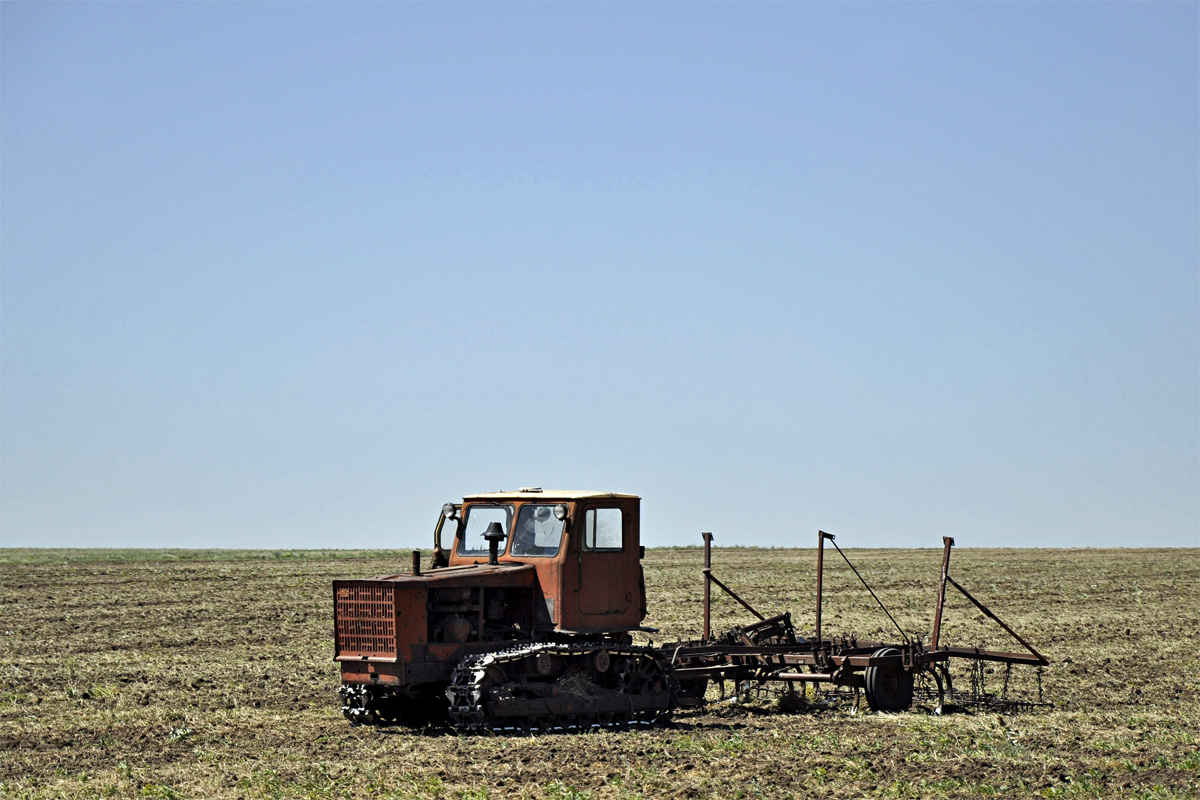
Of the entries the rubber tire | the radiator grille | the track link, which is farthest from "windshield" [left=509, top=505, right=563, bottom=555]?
the rubber tire

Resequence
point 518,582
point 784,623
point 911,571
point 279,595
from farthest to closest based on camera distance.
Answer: point 911,571 → point 279,595 → point 784,623 → point 518,582

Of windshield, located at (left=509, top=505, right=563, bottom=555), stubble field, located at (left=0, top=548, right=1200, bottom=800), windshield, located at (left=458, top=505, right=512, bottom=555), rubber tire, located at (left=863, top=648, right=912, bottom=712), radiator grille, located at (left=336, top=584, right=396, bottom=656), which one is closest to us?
stubble field, located at (left=0, top=548, right=1200, bottom=800)

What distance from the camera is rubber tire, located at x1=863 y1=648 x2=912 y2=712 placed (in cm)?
1738

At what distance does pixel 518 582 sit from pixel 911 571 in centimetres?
3959

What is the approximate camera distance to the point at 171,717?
16.9m

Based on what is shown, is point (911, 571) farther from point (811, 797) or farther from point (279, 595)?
point (811, 797)

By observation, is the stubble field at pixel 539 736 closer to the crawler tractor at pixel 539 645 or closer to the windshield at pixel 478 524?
the crawler tractor at pixel 539 645

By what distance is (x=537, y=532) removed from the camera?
664 inches

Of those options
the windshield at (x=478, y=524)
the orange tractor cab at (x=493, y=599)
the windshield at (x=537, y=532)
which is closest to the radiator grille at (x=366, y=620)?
the orange tractor cab at (x=493, y=599)

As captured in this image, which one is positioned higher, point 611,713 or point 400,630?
point 400,630

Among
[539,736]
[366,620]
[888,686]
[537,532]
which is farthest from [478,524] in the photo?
[888,686]

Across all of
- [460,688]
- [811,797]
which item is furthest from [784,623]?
[811,797]

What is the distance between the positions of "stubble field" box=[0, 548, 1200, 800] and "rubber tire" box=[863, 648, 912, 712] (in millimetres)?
361

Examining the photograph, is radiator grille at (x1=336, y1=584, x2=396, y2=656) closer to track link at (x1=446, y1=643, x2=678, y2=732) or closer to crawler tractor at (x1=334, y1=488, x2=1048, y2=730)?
crawler tractor at (x1=334, y1=488, x2=1048, y2=730)
